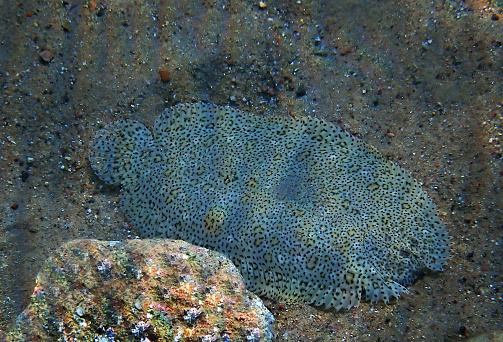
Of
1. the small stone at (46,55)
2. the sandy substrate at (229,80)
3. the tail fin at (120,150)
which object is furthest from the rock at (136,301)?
the small stone at (46,55)

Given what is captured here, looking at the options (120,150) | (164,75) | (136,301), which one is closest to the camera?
(136,301)

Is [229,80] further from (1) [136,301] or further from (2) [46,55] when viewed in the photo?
(1) [136,301]

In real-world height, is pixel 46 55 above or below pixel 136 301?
above

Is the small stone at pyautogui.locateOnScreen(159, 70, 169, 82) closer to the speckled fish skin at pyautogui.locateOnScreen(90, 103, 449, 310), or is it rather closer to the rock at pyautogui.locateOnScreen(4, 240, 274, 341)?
the speckled fish skin at pyautogui.locateOnScreen(90, 103, 449, 310)

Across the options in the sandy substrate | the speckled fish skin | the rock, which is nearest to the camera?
the rock

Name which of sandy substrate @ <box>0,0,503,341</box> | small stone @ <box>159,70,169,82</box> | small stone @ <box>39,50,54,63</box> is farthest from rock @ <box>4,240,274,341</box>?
small stone @ <box>39,50,54,63</box>

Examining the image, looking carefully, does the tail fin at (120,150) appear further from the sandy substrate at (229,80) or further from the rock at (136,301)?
the rock at (136,301)

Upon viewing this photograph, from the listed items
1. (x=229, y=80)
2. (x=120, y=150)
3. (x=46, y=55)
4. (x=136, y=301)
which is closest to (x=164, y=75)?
(x=229, y=80)
